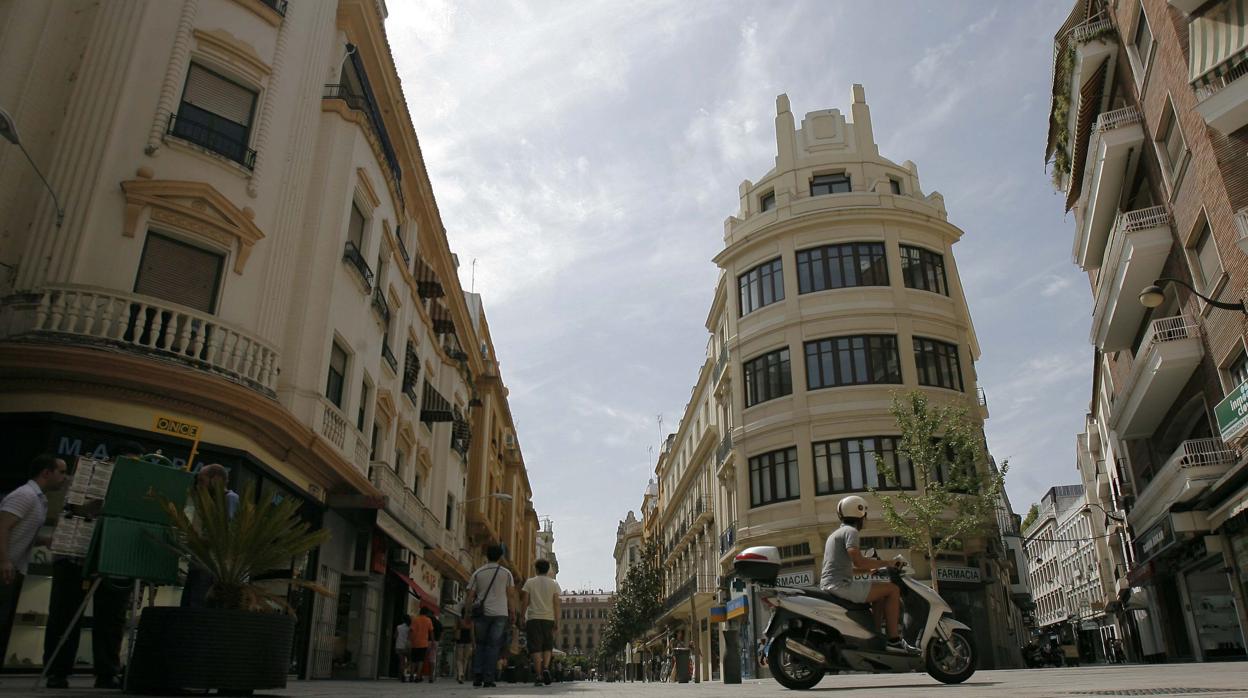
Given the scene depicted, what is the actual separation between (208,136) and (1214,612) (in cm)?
2548

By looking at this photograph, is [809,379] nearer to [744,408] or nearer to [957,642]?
[744,408]

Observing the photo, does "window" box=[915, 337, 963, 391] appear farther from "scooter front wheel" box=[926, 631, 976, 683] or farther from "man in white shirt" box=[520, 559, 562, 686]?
"scooter front wheel" box=[926, 631, 976, 683]

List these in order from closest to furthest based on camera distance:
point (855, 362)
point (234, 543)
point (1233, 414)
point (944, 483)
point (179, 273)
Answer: point (234, 543)
point (179, 273)
point (1233, 414)
point (944, 483)
point (855, 362)

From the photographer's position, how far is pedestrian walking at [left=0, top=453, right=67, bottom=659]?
557 centimetres

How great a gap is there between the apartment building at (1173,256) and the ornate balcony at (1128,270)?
0.04m

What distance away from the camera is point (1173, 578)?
77.2 feet

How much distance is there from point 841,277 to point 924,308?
10.4ft

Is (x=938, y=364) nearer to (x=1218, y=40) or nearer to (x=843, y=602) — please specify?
(x=1218, y=40)

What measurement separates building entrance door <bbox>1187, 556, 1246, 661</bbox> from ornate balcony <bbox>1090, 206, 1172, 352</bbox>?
249 inches

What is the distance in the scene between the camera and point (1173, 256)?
18.7 metres

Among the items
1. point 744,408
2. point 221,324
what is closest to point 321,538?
point 221,324

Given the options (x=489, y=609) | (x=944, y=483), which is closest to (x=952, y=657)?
(x=489, y=609)

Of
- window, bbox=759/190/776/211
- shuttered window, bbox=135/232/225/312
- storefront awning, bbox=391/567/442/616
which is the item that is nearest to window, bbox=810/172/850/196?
window, bbox=759/190/776/211

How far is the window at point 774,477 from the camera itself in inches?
1128
